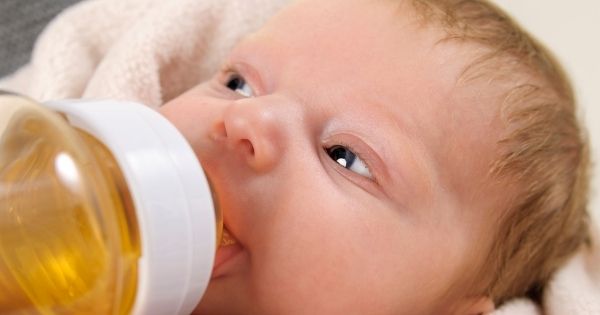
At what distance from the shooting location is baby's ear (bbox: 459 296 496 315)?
78cm

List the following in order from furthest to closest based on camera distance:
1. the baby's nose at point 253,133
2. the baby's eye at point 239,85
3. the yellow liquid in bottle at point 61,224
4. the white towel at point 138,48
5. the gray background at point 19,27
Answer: the gray background at point 19,27
the white towel at point 138,48
the baby's eye at point 239,85
the baby's nose at point 253,133
the yellow liquid in bottle at point 61,224

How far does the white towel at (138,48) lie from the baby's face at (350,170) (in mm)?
242

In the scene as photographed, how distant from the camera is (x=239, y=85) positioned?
0.78 metres

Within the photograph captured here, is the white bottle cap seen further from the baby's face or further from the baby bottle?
the baby's face

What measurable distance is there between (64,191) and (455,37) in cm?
40

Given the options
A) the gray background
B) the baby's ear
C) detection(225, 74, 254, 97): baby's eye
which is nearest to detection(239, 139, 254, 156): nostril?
detection(225, 74, 254, 97): baby's eye

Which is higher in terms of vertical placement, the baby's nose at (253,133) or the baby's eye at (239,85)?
the baby's nose at (253,133)

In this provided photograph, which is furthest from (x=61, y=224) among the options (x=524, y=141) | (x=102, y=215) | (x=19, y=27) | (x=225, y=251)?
(x=19, y=27)

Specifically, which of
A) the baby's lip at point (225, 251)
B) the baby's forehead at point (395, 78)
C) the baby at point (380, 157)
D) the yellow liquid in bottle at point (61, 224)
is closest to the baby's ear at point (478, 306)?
the baby at point (380, 157)

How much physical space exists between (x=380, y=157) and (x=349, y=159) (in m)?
0.03

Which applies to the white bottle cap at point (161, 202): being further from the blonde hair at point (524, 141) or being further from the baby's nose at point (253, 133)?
the blonde hair at point (524, 141)

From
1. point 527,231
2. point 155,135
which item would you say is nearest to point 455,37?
point 527,231

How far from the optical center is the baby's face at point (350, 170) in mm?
640

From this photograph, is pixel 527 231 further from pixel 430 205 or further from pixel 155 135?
pixel 155 135
